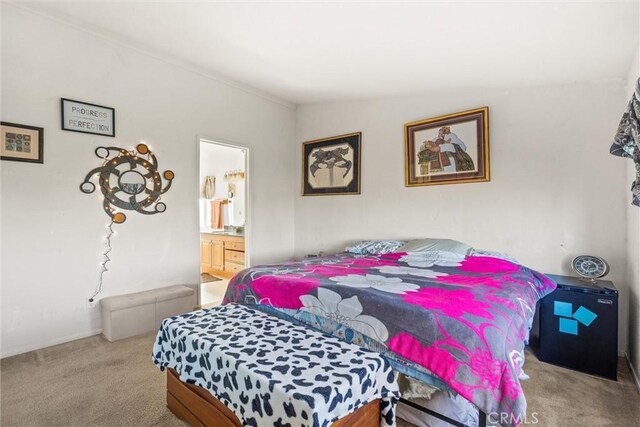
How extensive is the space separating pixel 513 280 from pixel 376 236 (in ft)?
6.27

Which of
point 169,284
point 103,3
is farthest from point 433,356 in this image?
point 103,3

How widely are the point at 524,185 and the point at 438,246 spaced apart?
0.99 m

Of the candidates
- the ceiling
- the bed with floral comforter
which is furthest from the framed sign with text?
the bed with floral comforter

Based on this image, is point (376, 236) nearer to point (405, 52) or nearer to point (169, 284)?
point (405, 52)

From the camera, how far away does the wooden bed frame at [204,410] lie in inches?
54.4

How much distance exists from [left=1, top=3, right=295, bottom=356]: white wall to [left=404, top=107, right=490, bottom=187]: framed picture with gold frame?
2.38 meters

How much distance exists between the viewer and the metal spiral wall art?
295 cm

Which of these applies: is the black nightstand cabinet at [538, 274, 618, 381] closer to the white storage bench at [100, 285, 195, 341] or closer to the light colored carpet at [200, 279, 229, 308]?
the white storage bench at [100, 285, 195, 341]

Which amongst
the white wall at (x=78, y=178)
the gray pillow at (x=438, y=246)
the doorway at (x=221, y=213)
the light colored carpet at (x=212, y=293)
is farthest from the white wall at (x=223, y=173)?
the gray pillow at (x=438, y=246)

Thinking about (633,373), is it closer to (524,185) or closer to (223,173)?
(524,185)

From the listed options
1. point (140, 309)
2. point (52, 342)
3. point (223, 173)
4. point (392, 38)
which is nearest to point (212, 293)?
point (140, 309)

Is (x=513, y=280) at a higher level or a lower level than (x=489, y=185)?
lower

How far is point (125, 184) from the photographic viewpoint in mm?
3082

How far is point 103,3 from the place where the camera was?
2.45m
